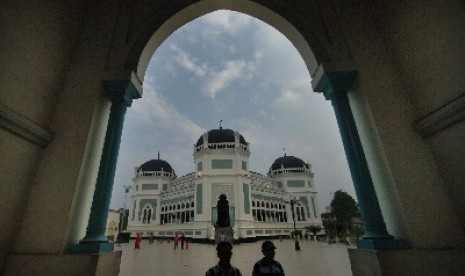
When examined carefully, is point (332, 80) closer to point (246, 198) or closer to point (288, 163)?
point (246, 198)

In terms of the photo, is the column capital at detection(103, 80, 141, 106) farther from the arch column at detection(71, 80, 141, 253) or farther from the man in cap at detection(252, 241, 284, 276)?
the man in cap at detection(252, 241, 284, 276)

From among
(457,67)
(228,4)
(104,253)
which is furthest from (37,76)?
(457,67)

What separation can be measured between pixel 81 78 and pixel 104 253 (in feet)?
9.77

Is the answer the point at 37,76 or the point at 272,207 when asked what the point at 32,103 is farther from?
the point at 272,207

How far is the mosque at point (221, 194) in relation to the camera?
2364 centimetres

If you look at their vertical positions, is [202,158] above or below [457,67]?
above

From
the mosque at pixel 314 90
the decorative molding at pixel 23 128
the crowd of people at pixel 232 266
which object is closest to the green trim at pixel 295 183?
the mosque at pixel 314 90

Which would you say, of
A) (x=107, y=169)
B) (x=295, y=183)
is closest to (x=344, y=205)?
(x=295, y=183)

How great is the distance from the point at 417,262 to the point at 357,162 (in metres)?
1.43

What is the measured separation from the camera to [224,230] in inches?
762

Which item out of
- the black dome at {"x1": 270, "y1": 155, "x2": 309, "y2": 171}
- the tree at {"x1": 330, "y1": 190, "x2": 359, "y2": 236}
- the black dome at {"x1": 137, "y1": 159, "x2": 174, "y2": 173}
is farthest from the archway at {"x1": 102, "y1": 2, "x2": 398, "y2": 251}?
the tree at {"x1": 330, "y1": 190, "x2": 359, "y2": 236}

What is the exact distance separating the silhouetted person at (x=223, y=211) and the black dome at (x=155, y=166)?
14453 mm

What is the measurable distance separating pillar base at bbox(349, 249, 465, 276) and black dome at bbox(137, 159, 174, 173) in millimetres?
34198

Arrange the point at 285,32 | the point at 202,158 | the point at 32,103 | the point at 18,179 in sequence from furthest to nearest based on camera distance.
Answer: the point at 202,158, the point at 285,32, the point at 32,103, the point at 18,179
